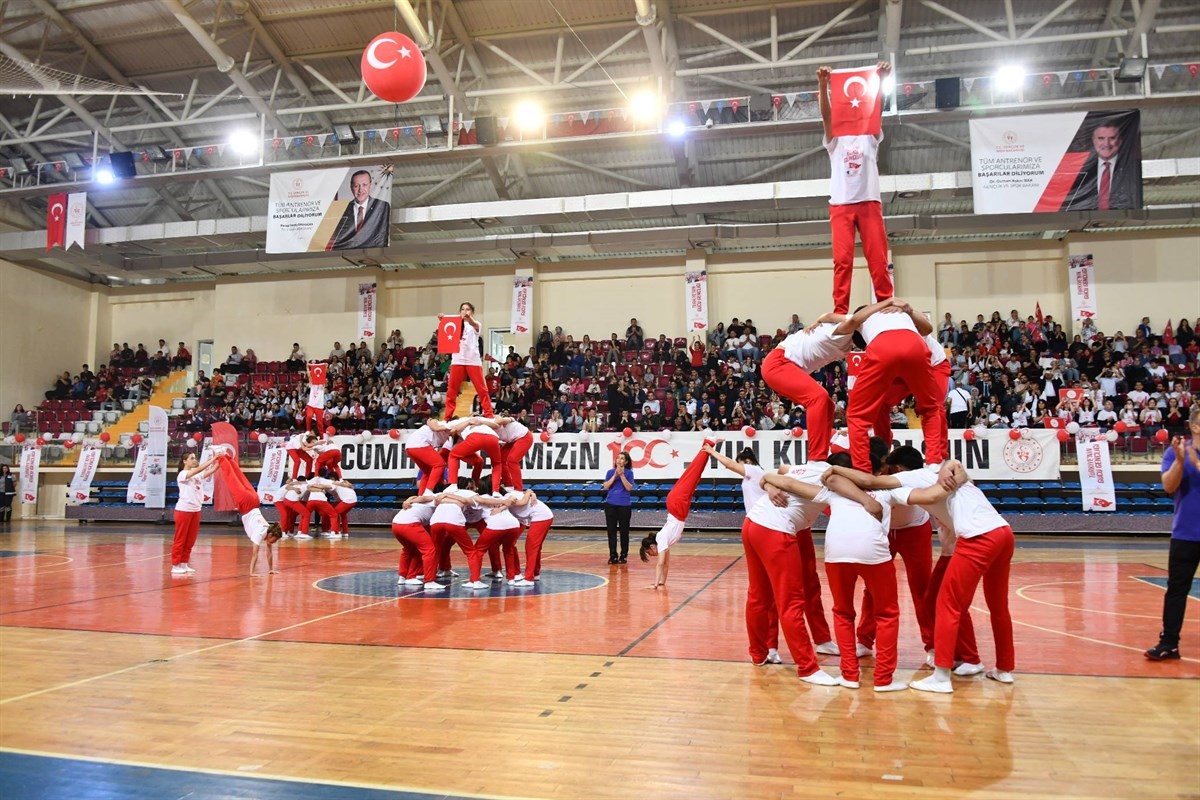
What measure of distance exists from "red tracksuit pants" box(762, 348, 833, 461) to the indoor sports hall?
3 cm

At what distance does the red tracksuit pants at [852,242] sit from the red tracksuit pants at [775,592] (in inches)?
81.1

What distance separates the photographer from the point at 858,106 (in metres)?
6.71

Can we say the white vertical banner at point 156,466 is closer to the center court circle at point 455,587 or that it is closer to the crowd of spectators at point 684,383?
the crowd of spectators at point 684,383

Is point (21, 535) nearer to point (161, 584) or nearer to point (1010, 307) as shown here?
point (161, 584)

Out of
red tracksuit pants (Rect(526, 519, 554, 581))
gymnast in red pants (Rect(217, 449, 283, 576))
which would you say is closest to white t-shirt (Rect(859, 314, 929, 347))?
red tracksuit pants (Rect(526, 519, 554, 581))

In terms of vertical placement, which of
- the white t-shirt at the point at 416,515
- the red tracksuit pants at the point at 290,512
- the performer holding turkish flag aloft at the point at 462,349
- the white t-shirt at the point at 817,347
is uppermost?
the performer holding turkish flag aloft at the point at 462,349

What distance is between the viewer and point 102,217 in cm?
2600

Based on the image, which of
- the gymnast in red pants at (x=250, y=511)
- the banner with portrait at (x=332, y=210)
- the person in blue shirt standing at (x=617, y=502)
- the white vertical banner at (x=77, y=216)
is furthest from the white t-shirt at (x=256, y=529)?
the white vertical banner at (x=77, y=216)

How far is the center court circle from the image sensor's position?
9.10 meters

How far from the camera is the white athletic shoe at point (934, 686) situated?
4953 mm

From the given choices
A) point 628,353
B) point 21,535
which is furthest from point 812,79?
point 21,535

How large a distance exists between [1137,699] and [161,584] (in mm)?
9906

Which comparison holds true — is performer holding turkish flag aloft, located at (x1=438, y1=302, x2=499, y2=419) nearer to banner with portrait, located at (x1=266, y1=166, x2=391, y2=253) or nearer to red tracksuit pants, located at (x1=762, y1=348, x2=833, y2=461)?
red tracksuit pants, located at (x1=762, y1=348, x2=833, y2=461)

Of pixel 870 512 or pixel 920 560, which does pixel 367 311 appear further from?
pixel 870 512
